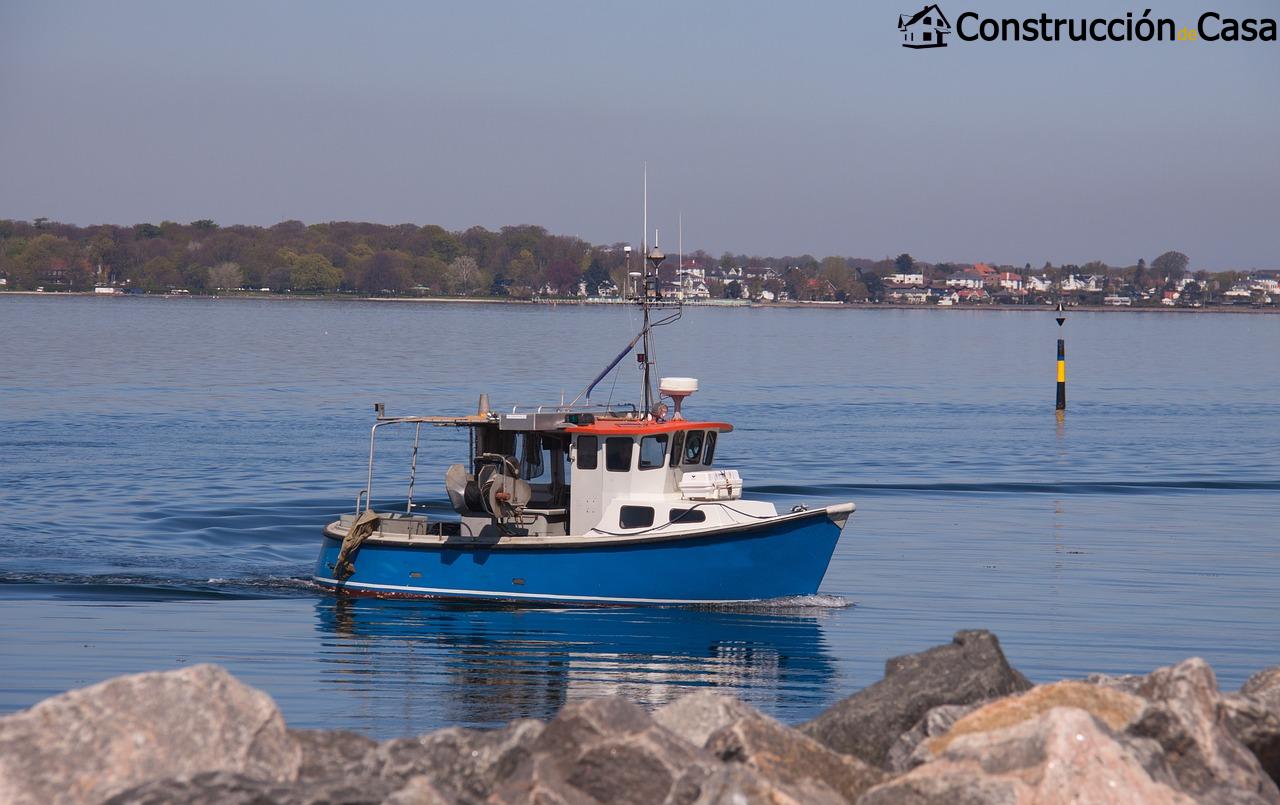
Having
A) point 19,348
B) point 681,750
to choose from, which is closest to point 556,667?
point 681,750

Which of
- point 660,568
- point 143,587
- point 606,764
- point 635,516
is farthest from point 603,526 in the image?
point 606,764

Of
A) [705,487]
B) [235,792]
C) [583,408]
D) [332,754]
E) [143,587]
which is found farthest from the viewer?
[143,587]

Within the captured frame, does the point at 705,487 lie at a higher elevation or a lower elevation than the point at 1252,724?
higher

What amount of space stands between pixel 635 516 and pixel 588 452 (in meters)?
0.98

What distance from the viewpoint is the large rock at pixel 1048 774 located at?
7836 millimetres

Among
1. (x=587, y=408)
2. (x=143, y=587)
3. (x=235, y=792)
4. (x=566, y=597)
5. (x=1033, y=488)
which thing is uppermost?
(x=587, y=408)

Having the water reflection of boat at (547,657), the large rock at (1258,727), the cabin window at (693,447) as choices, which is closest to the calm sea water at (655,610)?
the water reflection of boat at (547,657)

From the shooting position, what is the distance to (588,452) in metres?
19.1

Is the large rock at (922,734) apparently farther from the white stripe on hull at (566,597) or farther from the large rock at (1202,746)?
the white stripe on hull at (566,597)

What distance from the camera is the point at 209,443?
39.1m

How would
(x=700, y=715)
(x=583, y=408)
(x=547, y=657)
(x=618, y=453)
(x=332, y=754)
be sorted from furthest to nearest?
1. (x=583, y=408)
2. (x=618, y=453)
3. (x=547, y=657)
4. (x=700, y=715)
5. (x=332, y=754)

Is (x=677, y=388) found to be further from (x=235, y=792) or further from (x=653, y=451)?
(x=235, y=792)

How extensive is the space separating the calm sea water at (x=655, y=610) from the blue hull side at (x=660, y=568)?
1.02ft

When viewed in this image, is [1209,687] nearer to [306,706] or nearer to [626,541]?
[306,706]
